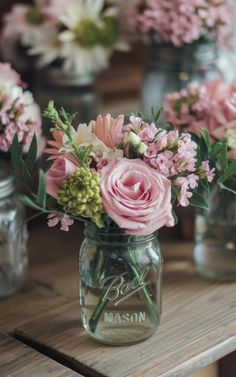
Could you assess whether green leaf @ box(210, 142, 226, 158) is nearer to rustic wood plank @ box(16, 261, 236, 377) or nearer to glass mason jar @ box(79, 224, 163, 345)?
glass mason jar @ box(79, 224, 163, 345)

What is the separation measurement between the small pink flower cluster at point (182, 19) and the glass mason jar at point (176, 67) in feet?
0.09

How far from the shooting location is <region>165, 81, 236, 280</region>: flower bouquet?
1243mm

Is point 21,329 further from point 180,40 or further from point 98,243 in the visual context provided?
point 180,40

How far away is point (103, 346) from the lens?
1.08 m

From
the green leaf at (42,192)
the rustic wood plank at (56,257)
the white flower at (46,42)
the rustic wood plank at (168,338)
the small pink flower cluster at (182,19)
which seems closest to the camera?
the green leaf at (42,192)

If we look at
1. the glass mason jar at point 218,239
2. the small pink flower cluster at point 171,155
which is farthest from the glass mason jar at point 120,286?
the glass mason jar at point 218,239

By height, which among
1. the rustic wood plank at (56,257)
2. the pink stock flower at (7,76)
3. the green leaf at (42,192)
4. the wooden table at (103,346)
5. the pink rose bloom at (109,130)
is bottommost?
the rustic wood plank at (56,257)

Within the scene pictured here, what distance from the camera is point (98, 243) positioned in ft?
3.45

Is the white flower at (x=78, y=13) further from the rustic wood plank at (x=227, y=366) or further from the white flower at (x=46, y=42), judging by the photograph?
the rustic wood plank at (x=227, y=366)

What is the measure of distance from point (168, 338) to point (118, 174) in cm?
27

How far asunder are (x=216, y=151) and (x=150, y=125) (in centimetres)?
13

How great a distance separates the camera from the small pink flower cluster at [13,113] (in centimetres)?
117

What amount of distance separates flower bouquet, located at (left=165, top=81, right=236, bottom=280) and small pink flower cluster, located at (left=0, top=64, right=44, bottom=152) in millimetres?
240

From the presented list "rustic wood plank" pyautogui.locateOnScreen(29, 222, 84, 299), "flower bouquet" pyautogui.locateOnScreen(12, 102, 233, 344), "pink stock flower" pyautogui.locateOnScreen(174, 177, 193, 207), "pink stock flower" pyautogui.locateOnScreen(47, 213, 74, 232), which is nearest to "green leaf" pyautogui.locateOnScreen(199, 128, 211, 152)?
"flower bouquet" pyautogui.locateOnScreen(12, 102, 233, 344)
